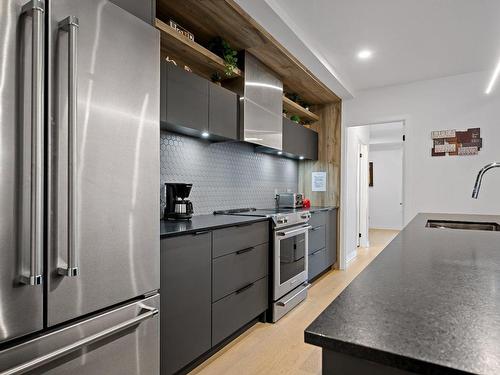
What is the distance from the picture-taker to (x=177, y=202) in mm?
2287

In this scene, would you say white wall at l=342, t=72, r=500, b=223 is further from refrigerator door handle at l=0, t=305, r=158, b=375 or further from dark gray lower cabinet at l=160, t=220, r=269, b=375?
refrigerator door handle at l=0, t=305, r=158, b=375

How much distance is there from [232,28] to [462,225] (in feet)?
8.33

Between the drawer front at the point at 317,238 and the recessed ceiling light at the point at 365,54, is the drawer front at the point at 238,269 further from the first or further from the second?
the recessed ceiling light at the point at 365,54

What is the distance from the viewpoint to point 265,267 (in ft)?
8.66

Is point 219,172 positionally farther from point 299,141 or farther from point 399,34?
point 399,34

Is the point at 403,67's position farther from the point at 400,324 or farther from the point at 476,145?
the point at 400,324

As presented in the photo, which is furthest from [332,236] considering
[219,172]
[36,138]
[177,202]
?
[36,138]

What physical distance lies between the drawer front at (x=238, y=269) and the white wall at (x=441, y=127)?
255 cm

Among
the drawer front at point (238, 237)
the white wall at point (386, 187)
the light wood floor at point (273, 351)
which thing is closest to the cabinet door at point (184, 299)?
the drawer front at point (238, 237)

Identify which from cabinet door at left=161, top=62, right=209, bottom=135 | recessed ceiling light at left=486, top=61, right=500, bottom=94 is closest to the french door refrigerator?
cabinet door at left=161, top=62, right=209, bottom=135

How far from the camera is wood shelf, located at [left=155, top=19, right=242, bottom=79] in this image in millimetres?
2001

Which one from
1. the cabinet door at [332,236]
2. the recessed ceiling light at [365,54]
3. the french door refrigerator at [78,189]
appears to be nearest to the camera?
the french door refrigerator at [78,189]

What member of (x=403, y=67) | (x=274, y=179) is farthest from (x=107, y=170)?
(x=403, y=67)

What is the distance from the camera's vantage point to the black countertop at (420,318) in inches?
16.8
